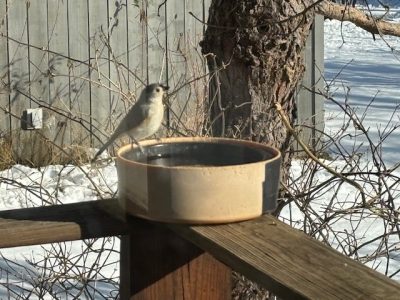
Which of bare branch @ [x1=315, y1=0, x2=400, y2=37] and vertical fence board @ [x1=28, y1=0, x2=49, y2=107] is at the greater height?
bare branch @ [x1=315, y1=0, x2=400, y2=37]

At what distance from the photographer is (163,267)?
1.76 m

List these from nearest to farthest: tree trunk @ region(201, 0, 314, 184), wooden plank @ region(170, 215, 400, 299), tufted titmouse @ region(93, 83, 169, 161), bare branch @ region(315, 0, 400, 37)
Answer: wooden plank @ region(170, 215, 400, 299) < tufted titmouse @ region(93, 83, 169, 161) < tree trunk @ region(201, 0, 314, 184) < bare branch @ region(315, 0, 400, 37)

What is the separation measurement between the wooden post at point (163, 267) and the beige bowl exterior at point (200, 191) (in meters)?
0.11

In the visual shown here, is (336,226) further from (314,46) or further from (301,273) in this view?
(301,273)

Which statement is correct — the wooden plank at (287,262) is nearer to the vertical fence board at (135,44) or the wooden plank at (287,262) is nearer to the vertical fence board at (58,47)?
the vertical fence board at (58,47)

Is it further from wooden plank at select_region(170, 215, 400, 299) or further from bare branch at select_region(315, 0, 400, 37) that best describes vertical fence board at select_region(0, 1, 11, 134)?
wooden plank at select_region(170, 215, 400, 299)

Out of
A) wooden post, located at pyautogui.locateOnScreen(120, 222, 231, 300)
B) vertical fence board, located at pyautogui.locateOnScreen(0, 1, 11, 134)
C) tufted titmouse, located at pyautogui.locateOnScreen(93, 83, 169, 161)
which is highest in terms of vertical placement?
tufted titmouse, located at pyautogui.locateOnScreen(93, 83, 169, 161)

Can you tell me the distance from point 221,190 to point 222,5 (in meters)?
1.61

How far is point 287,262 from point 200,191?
0.78 ft

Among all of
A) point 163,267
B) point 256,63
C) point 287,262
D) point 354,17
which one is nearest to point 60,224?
point 163,267

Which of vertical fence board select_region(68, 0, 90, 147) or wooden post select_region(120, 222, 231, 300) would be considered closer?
wooden post select_region(120, 222, 231, 300)

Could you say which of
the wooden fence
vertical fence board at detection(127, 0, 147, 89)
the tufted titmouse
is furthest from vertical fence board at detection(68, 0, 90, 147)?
the tufted titmouse

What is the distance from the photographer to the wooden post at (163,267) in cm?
175

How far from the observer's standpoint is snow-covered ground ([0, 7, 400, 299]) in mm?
3660
